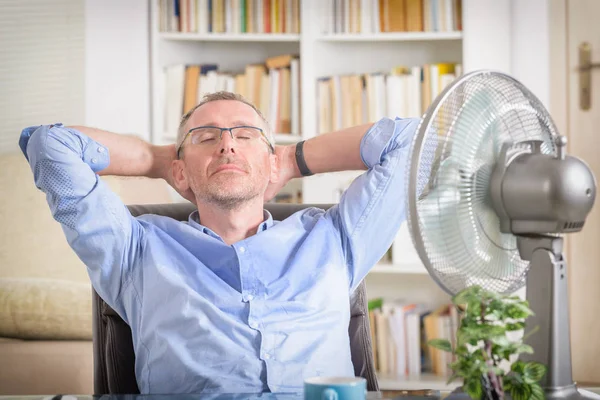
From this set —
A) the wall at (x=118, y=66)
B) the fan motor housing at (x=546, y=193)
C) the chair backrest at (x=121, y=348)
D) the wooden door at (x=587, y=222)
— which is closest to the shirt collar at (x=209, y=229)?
the chair backrest at (x=121, y=348)

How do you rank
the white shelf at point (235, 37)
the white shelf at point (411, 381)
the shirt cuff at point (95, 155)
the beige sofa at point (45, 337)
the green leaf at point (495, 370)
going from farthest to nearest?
the white shelf at point (235, 37) → the white shelf at point (411, 381) → the beige sofa at point (45, 337) → the shirt cuff at point (95, 155) → the green leaf at point (495, 370)

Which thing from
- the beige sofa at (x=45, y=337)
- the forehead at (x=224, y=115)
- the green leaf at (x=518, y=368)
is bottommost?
the beige sofa at (x=45, y=337)

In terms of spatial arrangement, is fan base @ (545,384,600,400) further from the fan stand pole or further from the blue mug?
the blue mug

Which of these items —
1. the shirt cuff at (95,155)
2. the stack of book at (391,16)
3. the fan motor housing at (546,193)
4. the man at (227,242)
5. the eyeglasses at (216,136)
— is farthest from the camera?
the stack of book at (391,16)

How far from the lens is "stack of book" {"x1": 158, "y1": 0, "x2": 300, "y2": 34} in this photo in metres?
3.27

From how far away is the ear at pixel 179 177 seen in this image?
1644 millimetres

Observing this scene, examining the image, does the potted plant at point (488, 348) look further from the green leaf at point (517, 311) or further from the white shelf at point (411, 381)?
the white shelf at point (411, 381)

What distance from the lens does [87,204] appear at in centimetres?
141

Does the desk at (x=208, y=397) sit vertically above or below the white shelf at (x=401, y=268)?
above

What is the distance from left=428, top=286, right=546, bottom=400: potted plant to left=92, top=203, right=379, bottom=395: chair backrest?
58cm

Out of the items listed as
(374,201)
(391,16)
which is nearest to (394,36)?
(391,16)

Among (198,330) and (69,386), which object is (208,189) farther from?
(69,386)

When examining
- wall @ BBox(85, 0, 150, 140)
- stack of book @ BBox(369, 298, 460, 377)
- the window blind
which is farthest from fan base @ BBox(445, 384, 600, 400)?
the window blind

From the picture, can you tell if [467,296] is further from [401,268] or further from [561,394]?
[401,268]
